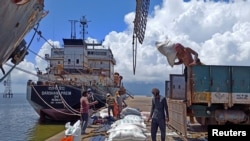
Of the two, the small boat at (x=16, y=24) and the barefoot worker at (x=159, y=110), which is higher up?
the small boat at (x=16, y=24)

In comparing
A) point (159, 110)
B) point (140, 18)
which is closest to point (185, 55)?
point (159, 110)

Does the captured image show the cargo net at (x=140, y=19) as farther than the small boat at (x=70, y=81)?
No

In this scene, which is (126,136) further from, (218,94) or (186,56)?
(186,56)

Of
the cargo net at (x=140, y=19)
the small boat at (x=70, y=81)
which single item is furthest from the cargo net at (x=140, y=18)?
the small boat at (x=70, y=81)

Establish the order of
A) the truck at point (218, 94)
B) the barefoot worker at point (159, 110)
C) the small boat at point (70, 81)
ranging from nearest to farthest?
the barefoot worker at point (159, 110) < the truck at point (218, 94) < the small boat at point (70, 81)

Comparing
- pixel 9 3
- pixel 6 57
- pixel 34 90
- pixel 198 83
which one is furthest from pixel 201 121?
pixel 34 90

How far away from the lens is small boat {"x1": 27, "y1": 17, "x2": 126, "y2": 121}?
87.2 feet

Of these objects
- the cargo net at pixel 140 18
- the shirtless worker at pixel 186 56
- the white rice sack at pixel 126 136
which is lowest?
the white rice sack at pixel 126 136

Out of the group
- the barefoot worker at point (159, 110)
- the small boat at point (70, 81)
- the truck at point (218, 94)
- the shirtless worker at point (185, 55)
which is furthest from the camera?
the small boat at point (70, 81)

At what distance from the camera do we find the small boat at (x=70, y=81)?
26586mm

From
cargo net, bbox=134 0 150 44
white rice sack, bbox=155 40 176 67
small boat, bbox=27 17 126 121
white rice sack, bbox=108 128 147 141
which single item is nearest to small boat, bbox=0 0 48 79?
cargo net, bbox=134 0 150 44

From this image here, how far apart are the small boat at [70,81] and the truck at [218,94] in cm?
789

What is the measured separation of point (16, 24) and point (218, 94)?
Answer: 6.38 meters

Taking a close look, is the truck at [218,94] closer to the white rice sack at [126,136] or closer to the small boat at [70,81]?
the white rice sack at [126,136]
